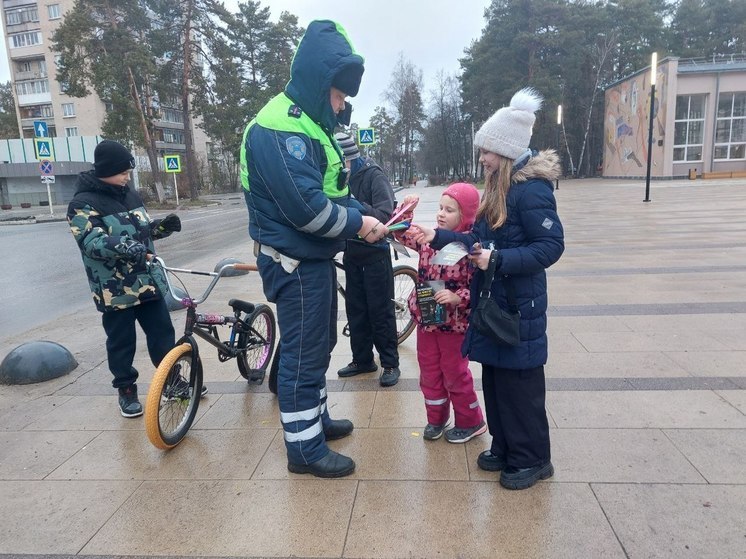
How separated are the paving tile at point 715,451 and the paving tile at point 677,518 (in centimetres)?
11

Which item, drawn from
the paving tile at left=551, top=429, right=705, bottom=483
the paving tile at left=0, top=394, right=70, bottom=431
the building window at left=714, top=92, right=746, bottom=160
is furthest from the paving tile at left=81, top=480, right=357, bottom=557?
the building window at left=714, top=92, right=746, bottom=160

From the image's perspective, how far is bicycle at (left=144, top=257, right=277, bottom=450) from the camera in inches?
122

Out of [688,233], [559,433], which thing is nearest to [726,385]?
[559,433]

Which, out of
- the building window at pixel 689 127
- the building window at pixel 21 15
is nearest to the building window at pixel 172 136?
the building window at pixel 21 15

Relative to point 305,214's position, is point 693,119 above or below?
above

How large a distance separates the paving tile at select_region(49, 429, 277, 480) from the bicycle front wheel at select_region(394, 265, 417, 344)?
2.02 m

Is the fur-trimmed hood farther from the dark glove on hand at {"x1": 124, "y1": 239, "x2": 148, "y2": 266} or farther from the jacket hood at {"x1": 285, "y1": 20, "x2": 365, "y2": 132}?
the dark glove on hand at {"x1": 124, "y1": 239, "x2": 148, "y2": 266}

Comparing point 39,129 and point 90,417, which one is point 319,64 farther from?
point 39,129

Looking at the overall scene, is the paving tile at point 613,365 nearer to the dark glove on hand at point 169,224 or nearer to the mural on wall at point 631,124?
the dark glove on hand at point 169,224

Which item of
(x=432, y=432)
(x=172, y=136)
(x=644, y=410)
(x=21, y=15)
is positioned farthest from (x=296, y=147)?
(x=172, y=136)

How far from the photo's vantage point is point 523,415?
8.78 ft

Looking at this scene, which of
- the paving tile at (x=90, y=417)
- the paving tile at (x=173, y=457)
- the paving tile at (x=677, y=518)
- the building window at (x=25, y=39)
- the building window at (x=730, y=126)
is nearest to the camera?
the paving tile at (x=677, y=518)

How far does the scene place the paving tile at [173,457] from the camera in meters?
2.96

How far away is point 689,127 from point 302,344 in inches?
1680
